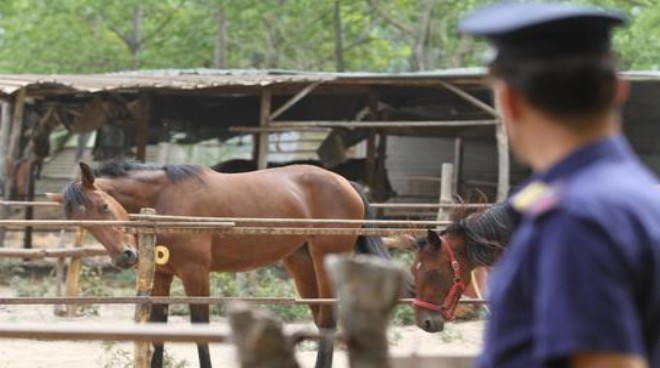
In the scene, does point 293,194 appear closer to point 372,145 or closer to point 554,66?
point 372,145

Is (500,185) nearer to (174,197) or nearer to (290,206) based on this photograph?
(290,206)

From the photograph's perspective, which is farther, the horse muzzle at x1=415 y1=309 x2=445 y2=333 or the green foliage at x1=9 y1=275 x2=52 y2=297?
the green foliage at x1=9 y1=275 x2=52 y2=297

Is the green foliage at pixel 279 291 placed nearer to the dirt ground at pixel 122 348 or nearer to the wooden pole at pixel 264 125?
the dirt ground at pixel 122 348

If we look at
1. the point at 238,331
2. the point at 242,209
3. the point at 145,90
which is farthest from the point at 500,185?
the point at 238,331

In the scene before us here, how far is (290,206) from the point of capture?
Result: 28.2ft

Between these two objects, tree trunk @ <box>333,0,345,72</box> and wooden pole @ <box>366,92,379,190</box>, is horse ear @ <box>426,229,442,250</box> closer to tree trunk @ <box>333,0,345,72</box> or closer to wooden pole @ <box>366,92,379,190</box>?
wooden pole @ <box>366,92,379,190</box>

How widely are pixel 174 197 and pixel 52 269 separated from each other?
21.8ft

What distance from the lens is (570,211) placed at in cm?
166

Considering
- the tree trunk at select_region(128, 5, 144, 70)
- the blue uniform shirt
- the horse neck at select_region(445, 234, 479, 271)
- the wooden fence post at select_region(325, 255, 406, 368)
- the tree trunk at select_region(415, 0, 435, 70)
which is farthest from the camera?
the tree trunk at select_region(128, 5, 144, 70)

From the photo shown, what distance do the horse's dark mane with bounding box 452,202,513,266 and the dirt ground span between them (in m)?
0.73

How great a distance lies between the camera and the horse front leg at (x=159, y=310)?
7551 millimetres

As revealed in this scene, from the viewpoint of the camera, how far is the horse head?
738cm

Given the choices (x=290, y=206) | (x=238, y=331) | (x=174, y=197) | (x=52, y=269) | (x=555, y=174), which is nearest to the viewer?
(x=555, y=174)

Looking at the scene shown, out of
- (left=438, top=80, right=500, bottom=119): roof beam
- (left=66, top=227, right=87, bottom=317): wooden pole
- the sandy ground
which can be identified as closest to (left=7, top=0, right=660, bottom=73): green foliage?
(left=438, top=80, right=500, bottom=119): roof beam
